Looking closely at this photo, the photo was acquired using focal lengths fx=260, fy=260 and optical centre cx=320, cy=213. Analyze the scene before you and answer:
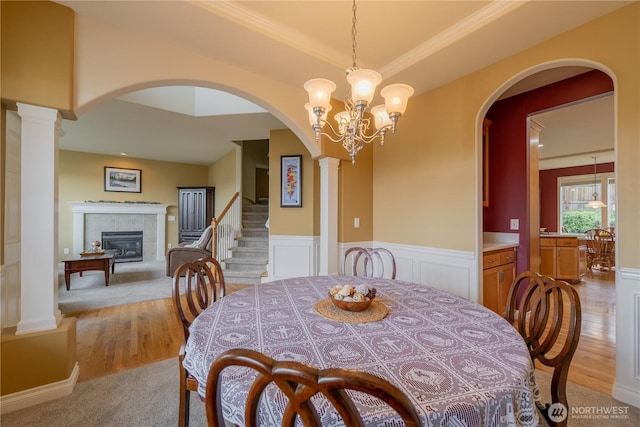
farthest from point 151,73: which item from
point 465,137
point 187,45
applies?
point 465,137

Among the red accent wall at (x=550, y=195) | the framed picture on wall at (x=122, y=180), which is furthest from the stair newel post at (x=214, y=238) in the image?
the red accent wall at (x=550, y=195)

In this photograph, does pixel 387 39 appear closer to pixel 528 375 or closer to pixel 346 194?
pixel 346 194

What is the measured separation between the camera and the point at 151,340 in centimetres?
261

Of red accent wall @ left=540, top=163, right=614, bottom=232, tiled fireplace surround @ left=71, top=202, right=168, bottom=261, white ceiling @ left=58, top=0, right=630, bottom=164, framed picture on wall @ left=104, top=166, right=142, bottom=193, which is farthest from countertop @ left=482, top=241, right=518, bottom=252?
framed picture on wall @ left=104, top=166, right=142, bottom=193

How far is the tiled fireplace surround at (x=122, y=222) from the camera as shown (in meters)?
6.28

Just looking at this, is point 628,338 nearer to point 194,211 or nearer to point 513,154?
point 513,154

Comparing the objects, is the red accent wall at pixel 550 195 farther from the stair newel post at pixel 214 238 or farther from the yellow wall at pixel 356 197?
the stair newel post at pixel 214 238

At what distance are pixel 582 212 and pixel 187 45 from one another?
31.8ft

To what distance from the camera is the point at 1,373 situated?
5.25 ft

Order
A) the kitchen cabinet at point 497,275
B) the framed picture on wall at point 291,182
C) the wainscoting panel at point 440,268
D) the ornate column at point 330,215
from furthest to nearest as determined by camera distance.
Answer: the framed picture on wall at point 291,182, the ornate column at point 330,215, the kitchen cabinet at point 497,275, the wainscoting panel at point 440,268

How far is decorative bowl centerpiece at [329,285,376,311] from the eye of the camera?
1322 mm

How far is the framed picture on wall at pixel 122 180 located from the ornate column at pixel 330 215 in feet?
21.0

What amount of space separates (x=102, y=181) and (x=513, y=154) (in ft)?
28.5

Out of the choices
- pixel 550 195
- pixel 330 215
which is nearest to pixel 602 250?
pixel 550 195
